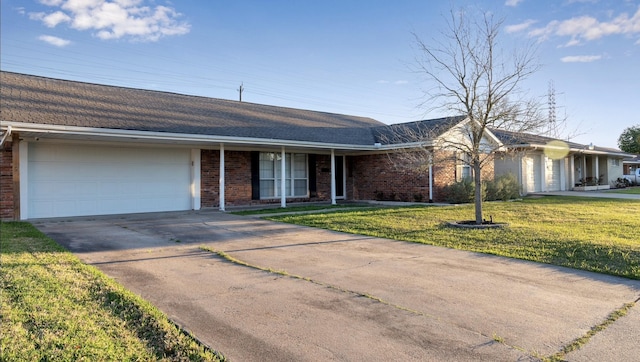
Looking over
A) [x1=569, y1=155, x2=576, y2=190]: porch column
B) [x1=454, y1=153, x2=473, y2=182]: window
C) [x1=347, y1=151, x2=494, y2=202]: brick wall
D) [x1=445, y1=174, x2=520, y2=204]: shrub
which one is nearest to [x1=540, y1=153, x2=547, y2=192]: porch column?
[x1=569, y1=155, x2=576, y2=190]: porch column

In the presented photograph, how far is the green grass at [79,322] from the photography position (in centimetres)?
340

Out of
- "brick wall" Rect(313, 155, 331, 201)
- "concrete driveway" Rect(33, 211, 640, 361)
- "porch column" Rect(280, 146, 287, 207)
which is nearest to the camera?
"concrete driveway" Rect(33, 211, 640, 361)

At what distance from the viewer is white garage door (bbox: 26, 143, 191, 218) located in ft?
41.3

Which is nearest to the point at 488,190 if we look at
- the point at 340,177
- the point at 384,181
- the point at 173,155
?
the point at 384,181

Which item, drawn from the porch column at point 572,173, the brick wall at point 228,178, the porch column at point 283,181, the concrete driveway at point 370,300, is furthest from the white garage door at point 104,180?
the porch column at point 572,173

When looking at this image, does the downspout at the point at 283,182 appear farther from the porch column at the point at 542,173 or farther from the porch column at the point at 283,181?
the porch column at the point at 542,173

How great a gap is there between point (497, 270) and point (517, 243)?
242cm

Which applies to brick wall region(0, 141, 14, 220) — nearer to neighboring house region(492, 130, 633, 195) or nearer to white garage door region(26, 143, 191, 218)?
white garage door region(26, 143, 191, 218)

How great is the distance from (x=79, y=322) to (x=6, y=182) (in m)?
10.2

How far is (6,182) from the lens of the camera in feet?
38.8

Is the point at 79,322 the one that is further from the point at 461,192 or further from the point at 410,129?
the point at 410,129

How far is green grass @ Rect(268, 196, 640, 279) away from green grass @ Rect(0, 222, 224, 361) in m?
5.87

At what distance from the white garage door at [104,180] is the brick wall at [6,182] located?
470 millimetres

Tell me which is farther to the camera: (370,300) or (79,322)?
(370,300)
